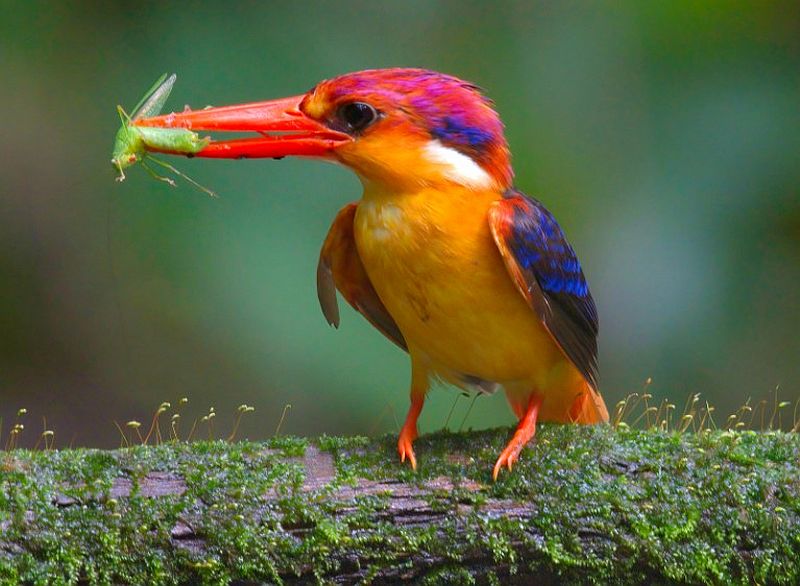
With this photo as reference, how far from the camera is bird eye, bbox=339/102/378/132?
2828 mm

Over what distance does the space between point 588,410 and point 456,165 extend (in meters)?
0.94

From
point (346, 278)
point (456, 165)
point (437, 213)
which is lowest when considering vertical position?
point (346, 278)

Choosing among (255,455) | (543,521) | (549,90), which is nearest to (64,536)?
(255,455)

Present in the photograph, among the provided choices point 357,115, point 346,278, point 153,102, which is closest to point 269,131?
point 357,115

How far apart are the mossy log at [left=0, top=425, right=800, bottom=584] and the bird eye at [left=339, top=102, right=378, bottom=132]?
83 centimetres

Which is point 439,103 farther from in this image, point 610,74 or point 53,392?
point 53,392

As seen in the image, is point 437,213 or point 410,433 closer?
point 437,213

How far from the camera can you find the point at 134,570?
94.5 inches

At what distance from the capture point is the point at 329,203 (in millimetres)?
4324

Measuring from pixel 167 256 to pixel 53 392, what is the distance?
0.80 m

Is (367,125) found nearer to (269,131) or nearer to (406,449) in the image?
(269,131)

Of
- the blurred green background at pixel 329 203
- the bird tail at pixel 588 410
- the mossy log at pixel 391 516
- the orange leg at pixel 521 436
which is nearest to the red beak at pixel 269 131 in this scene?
the mossy log at pixel 391 516

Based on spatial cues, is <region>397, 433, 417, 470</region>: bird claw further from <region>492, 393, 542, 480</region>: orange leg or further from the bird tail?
the bird tail

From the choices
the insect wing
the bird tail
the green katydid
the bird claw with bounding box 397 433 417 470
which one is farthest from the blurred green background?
the green katydid
